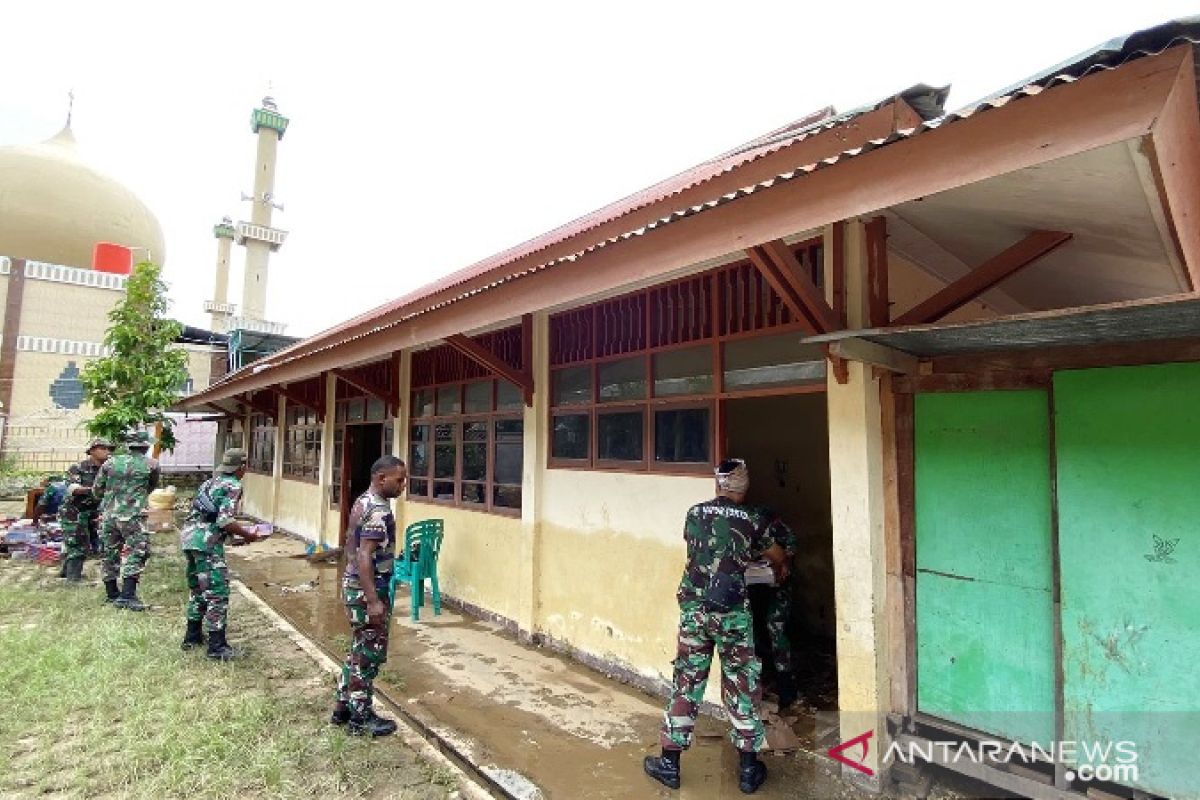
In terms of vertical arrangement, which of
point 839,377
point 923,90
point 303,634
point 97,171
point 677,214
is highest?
point 97,171

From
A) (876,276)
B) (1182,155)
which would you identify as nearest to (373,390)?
(876,276)

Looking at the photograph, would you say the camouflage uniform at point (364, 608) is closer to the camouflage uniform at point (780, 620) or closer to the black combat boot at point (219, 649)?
the black combat boot at point (219, 649)

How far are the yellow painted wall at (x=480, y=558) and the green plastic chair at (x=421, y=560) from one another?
230mm

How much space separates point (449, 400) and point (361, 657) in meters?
3.85

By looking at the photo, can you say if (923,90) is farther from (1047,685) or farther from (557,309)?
(557,309)

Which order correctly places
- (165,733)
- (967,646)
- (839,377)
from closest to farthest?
(967,646) < (839,377) < (165,733)

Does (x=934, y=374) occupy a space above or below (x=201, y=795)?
above

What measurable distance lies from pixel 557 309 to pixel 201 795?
4.01 metres

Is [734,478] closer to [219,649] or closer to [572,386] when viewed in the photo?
[572,386]

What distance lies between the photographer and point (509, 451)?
620 centimetres

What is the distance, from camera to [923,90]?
280 cm

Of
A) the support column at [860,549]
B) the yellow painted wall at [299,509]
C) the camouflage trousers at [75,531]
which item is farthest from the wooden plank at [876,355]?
the yellow painted wall at [299,509]

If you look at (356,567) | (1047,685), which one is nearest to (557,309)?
(356,567)

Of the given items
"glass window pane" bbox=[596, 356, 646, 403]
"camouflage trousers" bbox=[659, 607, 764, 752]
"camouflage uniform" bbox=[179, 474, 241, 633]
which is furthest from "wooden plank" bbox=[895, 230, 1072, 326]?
"camouflage uniform" bbox=[179, 474, 241, 633]
